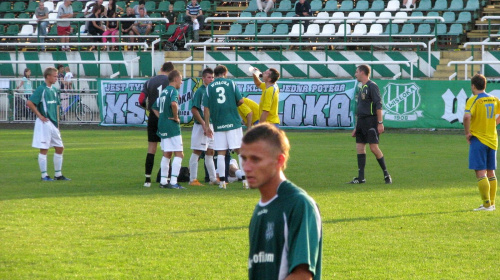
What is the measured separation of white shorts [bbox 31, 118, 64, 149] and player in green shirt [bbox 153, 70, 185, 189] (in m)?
2.31

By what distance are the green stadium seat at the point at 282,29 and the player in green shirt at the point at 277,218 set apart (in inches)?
1142

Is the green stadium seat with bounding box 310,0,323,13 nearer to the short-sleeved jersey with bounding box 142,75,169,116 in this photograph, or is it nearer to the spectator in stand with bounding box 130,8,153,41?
the spectator in stand with bounding box 130,8,153,41

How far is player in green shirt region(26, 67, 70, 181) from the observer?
46.4ft

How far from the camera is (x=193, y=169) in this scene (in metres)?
13.7

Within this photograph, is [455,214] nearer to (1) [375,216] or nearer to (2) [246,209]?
(1) [375,216]

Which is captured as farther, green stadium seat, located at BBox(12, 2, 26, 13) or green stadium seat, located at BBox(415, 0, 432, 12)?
green stadium seat, located at BBox(12, 2, 26, 13)

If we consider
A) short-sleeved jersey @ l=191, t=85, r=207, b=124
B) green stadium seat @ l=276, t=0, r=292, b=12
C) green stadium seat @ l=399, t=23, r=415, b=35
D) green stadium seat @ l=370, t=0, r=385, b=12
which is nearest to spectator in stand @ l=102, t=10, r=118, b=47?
green stadium seat @ l=276, t=0, r=292, b=12

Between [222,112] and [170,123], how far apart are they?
88cm

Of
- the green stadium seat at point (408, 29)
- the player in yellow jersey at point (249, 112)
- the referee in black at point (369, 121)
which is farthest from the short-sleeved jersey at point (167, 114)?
the green stadium seat at point (408, 29)

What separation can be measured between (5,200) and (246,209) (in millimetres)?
3775

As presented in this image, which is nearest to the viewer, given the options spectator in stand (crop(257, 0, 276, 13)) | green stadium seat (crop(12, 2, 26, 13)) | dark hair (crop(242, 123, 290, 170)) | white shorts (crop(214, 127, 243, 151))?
dark hair (crop(242, 123, 290, 170))

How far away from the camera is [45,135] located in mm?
14227

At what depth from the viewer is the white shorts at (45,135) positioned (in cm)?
1419

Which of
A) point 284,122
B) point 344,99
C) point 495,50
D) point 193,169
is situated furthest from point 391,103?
point 193,169
